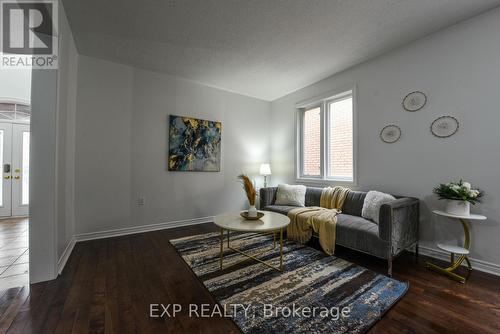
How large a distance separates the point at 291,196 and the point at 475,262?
7.31ft

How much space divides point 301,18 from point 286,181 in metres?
3.01

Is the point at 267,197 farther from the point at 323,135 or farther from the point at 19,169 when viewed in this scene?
the point at 19,169

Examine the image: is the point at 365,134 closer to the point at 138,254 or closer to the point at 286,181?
the point at 286,181

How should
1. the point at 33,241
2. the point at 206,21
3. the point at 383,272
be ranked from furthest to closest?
the point at 206,21 < the point at 383,272 < the point at 33,241

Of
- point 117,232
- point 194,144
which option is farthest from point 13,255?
point 194,144

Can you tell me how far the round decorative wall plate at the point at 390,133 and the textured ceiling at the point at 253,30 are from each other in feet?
3.51

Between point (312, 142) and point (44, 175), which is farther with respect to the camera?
point (312, 142)

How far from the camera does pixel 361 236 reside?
2238 mm

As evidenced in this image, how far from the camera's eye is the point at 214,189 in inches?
161

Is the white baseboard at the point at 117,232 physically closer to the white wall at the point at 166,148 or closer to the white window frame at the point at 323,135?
the white wall at the point at 166,148

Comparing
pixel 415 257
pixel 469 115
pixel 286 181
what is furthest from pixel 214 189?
pixel 469 115

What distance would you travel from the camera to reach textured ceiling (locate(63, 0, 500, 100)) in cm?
203

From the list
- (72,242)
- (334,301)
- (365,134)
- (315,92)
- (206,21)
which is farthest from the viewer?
(315,92)

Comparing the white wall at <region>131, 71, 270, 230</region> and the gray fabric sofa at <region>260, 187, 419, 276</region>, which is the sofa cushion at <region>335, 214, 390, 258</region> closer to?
the gray fabric sofa at <region>260, 187, 419, 276</region>
